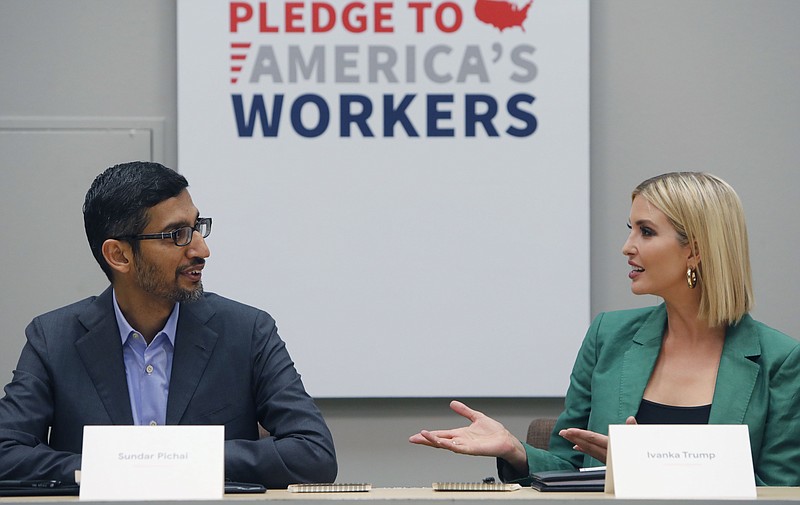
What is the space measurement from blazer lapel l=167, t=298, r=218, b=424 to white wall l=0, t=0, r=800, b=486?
142 centimetres

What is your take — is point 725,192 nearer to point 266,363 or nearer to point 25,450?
point 266,363

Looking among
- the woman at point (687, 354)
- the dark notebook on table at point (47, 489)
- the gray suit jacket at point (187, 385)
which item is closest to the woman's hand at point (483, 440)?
the woman at point (687, 354)

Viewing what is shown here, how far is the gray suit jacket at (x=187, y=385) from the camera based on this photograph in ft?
7.64

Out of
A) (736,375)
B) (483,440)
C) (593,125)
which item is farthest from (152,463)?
(593,125)

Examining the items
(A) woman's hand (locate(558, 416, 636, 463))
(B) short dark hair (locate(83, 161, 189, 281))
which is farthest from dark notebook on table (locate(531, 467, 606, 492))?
(B) short dark hair (locate(83, 161, 189, 281))

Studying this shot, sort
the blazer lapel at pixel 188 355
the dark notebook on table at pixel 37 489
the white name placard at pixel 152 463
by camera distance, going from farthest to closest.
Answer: the blazer lapel at pixel 188 355 → the dark notebook on table at pixel 37 489 → the white name placard at pixel 152 463

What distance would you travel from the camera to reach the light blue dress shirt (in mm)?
2461

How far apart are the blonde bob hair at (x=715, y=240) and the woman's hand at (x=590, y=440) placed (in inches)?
21.0

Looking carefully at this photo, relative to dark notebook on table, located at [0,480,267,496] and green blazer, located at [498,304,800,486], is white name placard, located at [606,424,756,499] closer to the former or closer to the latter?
green blazer, located at [498,304,800,486]

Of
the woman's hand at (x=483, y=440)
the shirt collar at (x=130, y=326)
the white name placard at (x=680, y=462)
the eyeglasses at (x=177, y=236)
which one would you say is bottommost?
the woman's hand at (x=483, y=440)

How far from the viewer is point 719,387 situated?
2.46 m

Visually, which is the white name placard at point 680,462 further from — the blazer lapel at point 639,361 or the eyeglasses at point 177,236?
the eyeglasses at point 177,236

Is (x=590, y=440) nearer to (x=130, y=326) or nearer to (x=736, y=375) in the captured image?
(x=736, y=375)

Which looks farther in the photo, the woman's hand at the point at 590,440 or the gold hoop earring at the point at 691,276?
the gold hoop earring at the point at 691,276
